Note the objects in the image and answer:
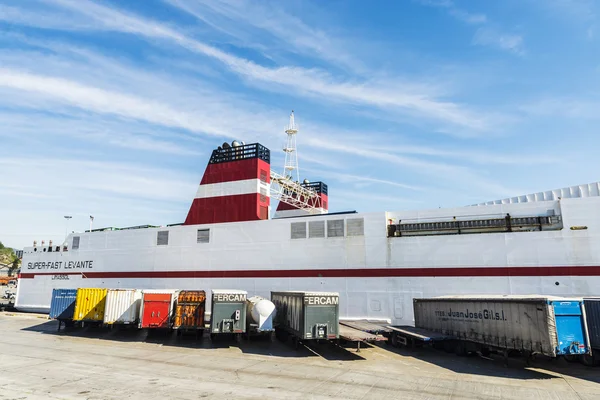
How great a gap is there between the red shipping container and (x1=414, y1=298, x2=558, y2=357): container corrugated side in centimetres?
1474

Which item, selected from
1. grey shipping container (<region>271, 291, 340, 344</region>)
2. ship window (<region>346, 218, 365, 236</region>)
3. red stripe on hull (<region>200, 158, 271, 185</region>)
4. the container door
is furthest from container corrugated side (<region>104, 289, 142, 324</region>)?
the container door

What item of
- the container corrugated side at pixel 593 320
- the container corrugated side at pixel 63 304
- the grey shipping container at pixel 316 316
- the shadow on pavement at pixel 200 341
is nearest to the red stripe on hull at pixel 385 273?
the container corrugated side at pixel 593 320

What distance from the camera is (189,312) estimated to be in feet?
67.1

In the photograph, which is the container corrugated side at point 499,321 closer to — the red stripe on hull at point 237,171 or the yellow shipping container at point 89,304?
the red stripe on hull at point 237,171

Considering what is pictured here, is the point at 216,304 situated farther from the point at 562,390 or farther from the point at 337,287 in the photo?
the point at 562,390

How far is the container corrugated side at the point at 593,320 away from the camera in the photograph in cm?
1486

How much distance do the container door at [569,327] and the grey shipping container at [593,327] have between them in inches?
66.1

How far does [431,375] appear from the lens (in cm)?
1356

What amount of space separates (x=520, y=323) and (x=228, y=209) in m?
20.8

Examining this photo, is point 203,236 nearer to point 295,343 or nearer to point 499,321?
point 295,343

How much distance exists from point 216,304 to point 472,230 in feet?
51.1

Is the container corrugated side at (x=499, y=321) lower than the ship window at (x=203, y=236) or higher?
lower

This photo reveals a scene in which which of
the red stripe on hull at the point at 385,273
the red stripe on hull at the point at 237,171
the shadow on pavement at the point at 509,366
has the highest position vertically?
the red stripe on hull at the point at 237,171

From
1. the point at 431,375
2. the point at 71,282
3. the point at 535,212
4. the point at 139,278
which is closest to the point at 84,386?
the point at 431,375
